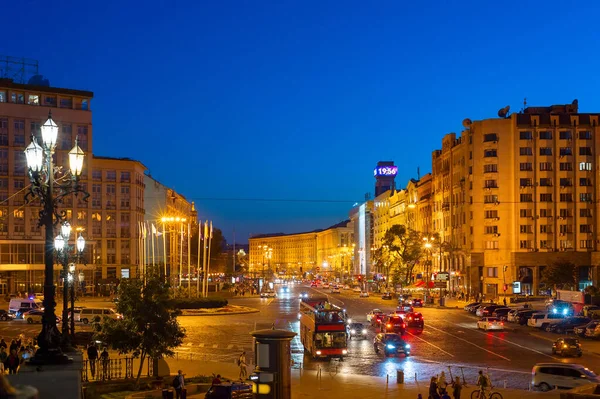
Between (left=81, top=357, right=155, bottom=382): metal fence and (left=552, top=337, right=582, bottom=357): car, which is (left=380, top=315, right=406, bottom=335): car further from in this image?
(left=81, top=357, right=155, bottom=382): metal fence

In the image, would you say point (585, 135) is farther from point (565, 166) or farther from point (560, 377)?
point (560, 377)

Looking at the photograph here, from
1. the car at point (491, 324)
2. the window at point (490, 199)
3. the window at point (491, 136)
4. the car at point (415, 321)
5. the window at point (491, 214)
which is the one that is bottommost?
the car at point (491, 324)

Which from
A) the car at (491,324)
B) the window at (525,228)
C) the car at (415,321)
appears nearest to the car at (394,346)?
the car at (415,321)

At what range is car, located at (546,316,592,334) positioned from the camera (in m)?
54.2

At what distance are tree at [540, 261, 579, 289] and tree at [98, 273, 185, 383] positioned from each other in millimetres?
74225

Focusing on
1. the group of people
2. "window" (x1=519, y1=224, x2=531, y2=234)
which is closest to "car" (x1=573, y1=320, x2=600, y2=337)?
the group of people

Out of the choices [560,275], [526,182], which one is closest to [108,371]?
[560,275]

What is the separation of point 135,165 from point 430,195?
5040cm

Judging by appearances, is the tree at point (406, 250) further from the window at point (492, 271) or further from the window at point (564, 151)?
the window at point (564, 151)

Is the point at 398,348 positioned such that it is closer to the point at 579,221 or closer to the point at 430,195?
the point at 579,221

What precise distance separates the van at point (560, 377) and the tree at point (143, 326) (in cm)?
1401

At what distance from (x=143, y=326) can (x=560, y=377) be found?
16.0m

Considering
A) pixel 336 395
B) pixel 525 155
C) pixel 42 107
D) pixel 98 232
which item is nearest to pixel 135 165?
pixel 98 232

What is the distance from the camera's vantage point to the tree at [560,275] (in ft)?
305
